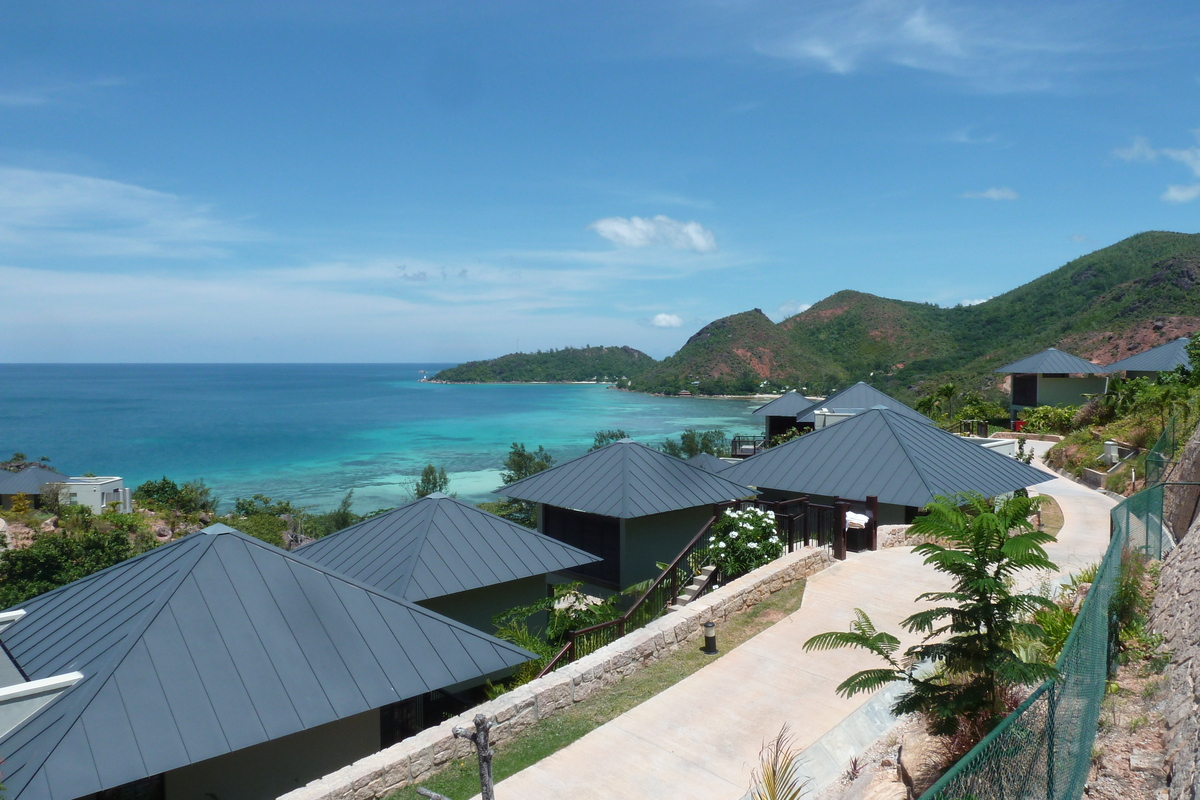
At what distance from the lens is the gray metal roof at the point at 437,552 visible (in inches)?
484

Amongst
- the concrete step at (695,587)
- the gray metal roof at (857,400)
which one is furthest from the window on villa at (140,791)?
the gray metal roof at (857,400)

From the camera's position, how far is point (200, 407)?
194m

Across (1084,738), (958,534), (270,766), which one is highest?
(958,534)

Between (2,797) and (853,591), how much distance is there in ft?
39.1

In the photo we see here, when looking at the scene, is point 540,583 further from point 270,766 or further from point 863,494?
point 863,494

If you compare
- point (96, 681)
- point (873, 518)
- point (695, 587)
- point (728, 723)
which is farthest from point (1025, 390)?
point (96, 681)

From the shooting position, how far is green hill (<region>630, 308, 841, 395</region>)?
147125 millimetres

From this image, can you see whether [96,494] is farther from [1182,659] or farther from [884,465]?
[1182,659]

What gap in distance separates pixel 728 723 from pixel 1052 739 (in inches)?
175

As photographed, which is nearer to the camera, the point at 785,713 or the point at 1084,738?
the point at 1084,738

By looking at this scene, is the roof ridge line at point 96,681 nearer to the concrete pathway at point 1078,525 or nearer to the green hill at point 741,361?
the concrete pathway at point 1078,525

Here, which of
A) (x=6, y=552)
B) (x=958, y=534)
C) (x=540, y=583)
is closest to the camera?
(x=958, y=534)

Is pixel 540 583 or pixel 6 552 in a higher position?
pixel 540 583

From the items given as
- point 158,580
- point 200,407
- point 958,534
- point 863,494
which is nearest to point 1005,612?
point 958,534
